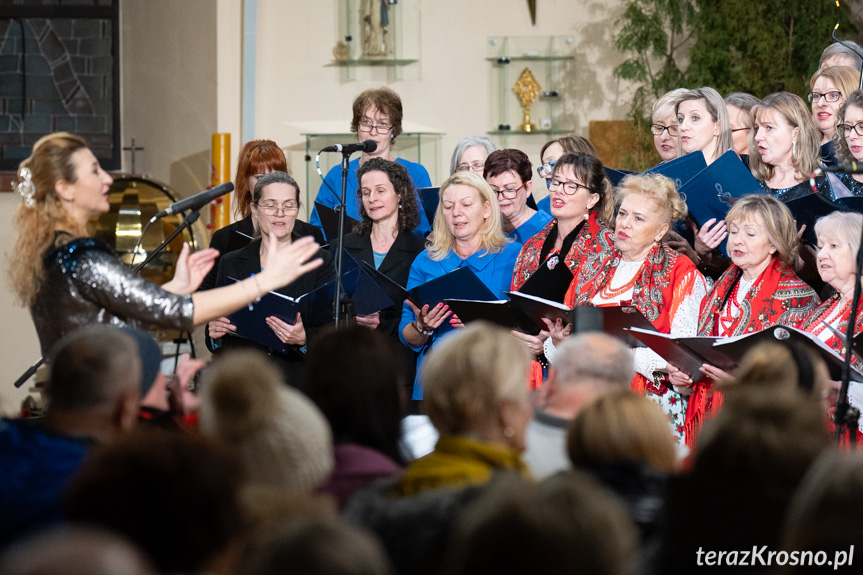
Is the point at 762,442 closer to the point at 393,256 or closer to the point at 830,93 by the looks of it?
the point at 393,256

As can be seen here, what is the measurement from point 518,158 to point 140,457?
323cm

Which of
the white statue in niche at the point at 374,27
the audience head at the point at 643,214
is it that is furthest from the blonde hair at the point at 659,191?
the white statue in niche at the point at 374,27

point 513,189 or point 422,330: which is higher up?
point 513,189

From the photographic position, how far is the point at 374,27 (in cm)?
695

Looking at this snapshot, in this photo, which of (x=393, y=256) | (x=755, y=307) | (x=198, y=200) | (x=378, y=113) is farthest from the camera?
(x=378, y=113)

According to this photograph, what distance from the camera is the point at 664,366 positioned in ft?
11.5

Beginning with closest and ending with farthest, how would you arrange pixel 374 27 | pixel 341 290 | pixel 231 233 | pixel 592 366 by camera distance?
pixel 592 366 → pixel 341 290 → pixel 231 233 → pixel 374 27

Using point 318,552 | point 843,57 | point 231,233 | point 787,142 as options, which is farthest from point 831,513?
point 843,57

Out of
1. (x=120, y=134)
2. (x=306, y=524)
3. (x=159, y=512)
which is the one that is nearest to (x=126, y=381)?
(x=159, y=512)

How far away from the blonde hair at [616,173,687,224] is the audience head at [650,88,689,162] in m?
0.68

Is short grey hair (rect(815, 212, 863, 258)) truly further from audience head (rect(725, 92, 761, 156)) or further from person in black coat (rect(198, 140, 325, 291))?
person in black coat (rect(198, 140, 325, 291))

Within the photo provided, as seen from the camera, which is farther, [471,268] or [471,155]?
[471,155]

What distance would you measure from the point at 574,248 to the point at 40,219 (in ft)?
6.42

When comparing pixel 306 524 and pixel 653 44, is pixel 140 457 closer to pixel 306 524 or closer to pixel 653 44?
pixel 306 524
